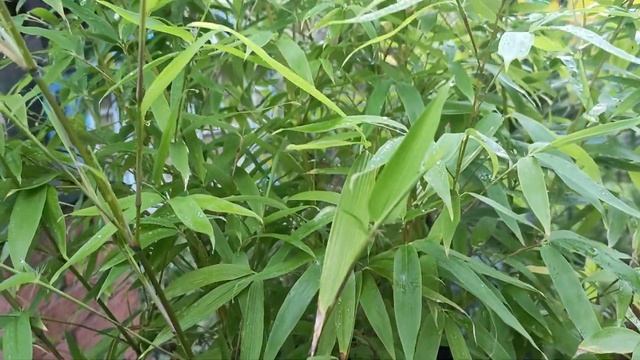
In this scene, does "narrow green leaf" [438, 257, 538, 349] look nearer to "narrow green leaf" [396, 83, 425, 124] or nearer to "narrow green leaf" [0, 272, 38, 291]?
"narrow green leaf" [396, 83, 425, 124]

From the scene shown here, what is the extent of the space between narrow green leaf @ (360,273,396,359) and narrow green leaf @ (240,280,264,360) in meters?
0.07

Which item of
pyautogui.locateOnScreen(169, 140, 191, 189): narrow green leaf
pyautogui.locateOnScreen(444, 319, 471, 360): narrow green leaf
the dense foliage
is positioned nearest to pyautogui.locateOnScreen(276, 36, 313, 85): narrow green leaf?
the dense foliage

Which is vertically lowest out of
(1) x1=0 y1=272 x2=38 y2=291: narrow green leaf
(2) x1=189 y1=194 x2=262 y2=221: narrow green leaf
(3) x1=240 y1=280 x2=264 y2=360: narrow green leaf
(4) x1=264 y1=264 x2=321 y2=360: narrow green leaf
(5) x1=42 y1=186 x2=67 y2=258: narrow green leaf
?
(3) x1=240 y1=280 x2=264 y2=360: narrow green leaf

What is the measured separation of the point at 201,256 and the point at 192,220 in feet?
0.51

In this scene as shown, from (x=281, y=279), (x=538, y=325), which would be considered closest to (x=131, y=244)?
(x=281, y=279)

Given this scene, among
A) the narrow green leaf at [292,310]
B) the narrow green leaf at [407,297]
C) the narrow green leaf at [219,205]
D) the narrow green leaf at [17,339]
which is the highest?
the narrow green leaf at [219,205]

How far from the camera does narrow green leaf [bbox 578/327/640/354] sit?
1.38 feet

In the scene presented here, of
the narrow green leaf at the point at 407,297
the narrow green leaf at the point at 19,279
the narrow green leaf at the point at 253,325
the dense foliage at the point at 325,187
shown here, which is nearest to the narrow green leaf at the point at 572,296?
the dense foliage at the point at 325,187

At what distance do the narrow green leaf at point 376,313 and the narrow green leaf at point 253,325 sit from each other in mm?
75

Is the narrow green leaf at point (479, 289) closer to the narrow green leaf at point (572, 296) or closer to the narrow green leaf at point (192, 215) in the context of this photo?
the narrow green leaf at point (572, 296)

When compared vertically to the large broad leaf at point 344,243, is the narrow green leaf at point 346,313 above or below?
below

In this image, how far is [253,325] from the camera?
0.46 m

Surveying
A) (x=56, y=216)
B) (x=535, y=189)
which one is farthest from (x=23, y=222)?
(x=535, y=189)

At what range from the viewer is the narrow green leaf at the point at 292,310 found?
17.0 inches
